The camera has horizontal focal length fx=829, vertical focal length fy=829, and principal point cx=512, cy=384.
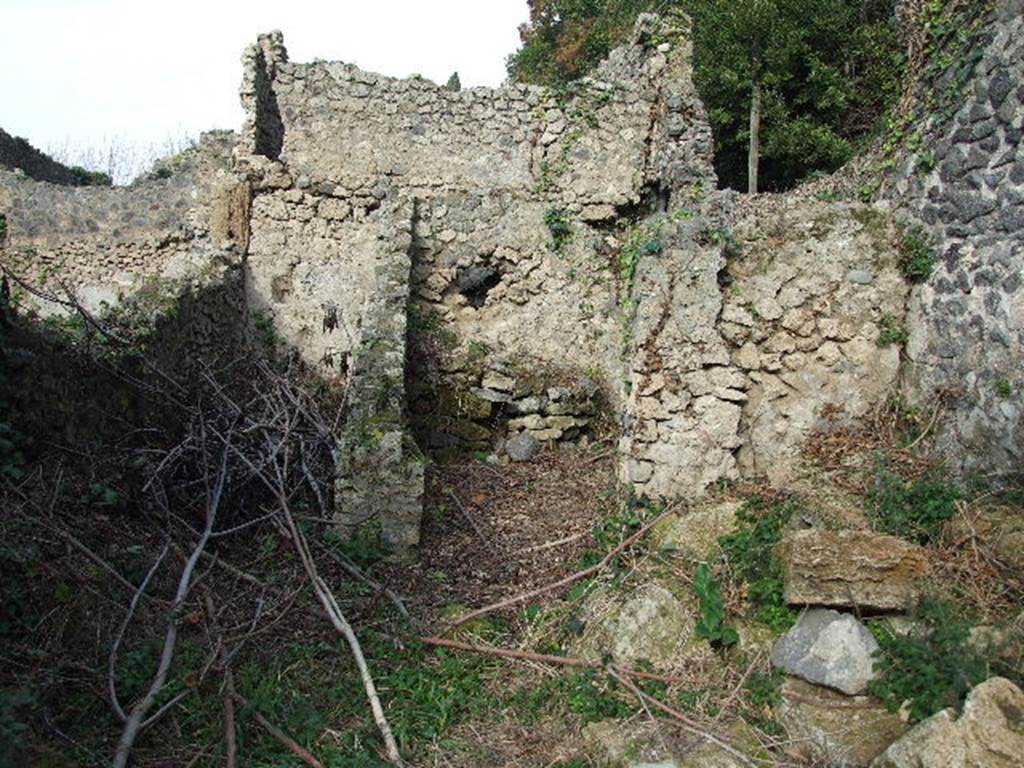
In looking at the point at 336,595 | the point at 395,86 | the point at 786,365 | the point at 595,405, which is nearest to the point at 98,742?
the point at 336,595

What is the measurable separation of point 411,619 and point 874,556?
2561 millimetres

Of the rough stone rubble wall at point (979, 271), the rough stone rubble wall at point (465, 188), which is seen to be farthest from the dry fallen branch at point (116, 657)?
the rough stone rubble wall at point (979, 271)

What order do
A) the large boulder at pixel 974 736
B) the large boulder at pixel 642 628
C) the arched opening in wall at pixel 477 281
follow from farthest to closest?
the arched opening in wall at pixel 477 281 < the large boulder at pixel 642 628 < the large boulder at pixel 974 736

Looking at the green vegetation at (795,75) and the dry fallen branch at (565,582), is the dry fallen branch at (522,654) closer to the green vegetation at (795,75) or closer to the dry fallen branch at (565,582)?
the dry fallen branch at (565,582)

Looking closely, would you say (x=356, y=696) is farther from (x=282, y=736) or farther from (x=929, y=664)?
(x=929, y=664)

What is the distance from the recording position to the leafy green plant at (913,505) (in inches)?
177

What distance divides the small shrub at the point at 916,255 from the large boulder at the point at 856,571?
2.28 meters

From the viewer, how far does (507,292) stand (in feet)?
28.2

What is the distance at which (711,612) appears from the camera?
4.43 metres

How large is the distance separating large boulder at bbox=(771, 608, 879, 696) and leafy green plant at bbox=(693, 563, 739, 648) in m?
0.27

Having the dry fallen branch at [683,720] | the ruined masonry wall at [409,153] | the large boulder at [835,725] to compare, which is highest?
the ruined masonry wall at [409,153]

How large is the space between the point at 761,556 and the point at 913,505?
914 mm

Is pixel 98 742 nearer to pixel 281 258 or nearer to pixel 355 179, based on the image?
pixel 281 258

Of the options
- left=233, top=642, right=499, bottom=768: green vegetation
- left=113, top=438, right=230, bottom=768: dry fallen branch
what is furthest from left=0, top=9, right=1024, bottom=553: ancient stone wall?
left=233, top=642, right=499, bottom=768: green vegetation
